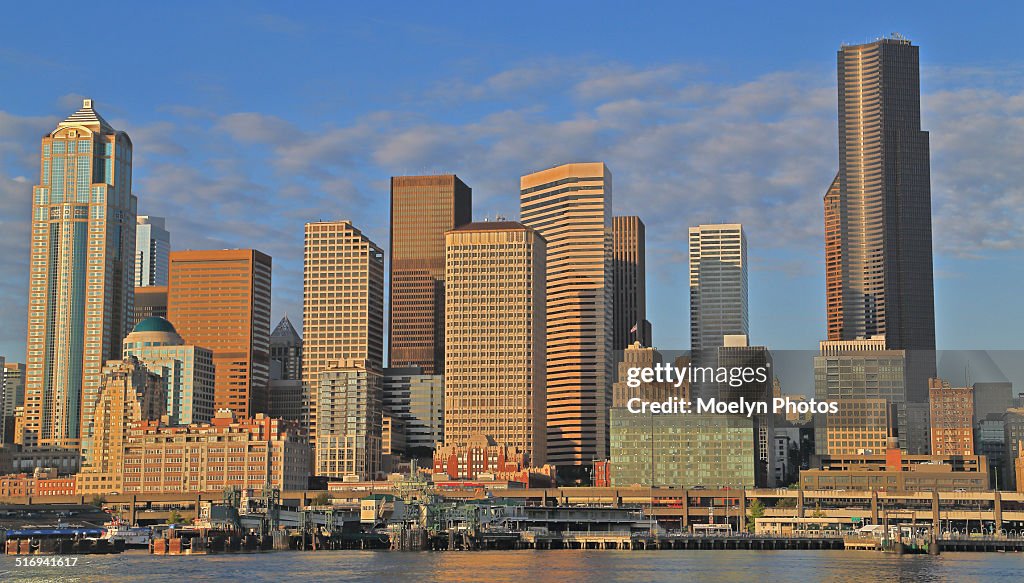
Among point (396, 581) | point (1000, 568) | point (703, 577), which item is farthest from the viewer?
point (1000, 568)

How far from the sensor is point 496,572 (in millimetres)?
176250

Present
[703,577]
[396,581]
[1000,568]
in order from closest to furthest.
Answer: [396,581]
[703,577]
[1000,568]

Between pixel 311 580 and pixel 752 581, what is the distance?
167 ft

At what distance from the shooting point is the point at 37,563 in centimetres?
19188

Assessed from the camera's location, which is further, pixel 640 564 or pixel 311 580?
pixel 640 564

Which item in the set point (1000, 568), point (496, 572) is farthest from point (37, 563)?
point (1000, 568)

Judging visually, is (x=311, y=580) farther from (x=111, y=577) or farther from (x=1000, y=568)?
(x=1000, y=568)

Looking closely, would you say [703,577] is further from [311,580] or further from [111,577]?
[111,577]

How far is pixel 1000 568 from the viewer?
191 meters

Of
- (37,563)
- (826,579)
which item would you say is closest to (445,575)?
(826,579)

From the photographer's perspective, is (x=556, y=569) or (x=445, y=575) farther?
(x=556, y=569)

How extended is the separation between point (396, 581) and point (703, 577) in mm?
37942

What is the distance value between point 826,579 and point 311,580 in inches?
2358

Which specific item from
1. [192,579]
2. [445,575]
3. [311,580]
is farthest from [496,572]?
[192,579]
